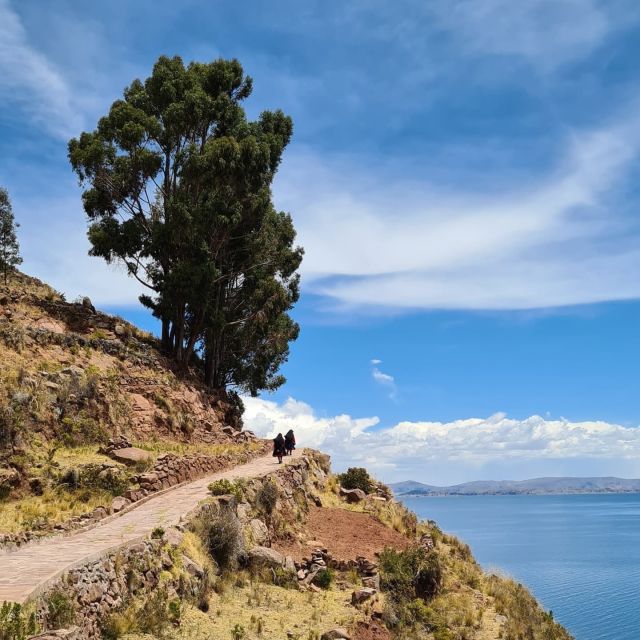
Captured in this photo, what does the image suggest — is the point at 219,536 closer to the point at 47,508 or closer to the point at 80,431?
the point at 47,508

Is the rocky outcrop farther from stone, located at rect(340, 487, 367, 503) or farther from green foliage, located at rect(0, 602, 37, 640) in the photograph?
stone, located at rect(340, 487, 367, 503)

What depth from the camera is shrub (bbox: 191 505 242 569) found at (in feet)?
57.1

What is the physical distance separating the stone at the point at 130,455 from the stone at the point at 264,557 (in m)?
7.61

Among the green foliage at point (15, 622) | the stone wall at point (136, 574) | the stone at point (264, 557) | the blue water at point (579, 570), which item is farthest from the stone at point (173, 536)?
the blue water at point (579, 570)

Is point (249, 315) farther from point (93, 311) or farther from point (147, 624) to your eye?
point (147, 624)

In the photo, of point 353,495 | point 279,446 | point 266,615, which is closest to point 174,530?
point 266,615

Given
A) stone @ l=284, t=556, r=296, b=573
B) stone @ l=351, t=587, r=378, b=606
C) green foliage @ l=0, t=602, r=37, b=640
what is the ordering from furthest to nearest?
1. stone @ l=284, t=556, r=296, b=573
2. stone @ l=351, t=587, r=378, b=606
3. green foliage @ l=0, t=602, r=37, b=640

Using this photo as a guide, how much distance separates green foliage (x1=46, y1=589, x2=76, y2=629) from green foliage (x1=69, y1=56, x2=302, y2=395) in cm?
2690

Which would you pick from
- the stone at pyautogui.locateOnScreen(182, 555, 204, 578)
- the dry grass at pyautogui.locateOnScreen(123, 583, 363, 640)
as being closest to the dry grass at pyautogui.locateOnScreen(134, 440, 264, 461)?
the dry grass at pyautogui.locateOnScreen(123, 583, 363, 640)

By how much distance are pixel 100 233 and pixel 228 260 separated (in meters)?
7.74

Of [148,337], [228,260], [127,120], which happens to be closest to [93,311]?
[148,337]

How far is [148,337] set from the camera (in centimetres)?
4141

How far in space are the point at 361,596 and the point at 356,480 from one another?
1520 centimetres

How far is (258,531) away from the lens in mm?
20641
